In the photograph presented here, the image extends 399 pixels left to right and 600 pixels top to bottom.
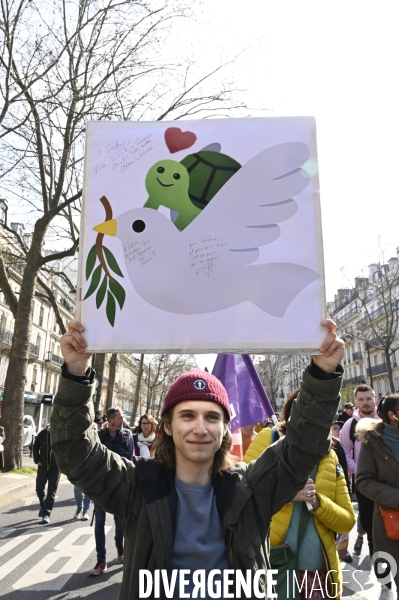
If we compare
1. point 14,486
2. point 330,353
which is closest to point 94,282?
point 330,353

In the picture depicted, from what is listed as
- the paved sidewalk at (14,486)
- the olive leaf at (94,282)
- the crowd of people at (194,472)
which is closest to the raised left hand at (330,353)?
the crowd of people at (194,472)

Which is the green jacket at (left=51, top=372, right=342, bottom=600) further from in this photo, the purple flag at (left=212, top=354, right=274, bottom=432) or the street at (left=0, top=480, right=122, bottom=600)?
the street at (left=0, top=480, right=122, bottom=600)

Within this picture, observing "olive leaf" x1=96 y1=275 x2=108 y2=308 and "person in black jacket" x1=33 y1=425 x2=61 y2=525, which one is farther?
"person in black jacket" x1=33 y1=425 x2=61 y2=525

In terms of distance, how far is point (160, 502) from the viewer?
1849 mm

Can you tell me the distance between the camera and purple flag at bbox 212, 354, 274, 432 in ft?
16.8

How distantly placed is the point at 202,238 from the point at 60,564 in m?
5.51

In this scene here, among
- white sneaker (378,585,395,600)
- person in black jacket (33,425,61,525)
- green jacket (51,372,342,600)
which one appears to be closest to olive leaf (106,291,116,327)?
green jacket (51,372,342,600)

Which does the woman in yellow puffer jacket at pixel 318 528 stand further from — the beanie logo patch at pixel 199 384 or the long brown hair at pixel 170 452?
the beanie logo patch at pixel 199 384

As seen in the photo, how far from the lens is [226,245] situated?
83.2 inches

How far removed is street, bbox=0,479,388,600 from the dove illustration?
4.15 metres

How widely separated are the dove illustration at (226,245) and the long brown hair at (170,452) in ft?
1.65

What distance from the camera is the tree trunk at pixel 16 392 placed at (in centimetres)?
1502

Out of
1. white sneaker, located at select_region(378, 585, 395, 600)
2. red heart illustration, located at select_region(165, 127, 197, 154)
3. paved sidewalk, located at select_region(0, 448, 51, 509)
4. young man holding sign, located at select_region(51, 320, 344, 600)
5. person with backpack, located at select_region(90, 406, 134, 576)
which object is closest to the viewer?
young man holding sign, located at select_region(51, 320, 344, 600)

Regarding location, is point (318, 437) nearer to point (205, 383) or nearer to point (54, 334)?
point (205, 383)
